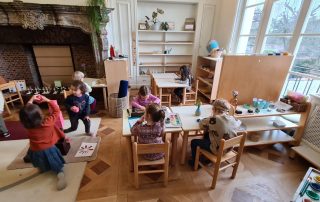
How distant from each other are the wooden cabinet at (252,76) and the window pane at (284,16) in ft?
2.89

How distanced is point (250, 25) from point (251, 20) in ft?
0.32

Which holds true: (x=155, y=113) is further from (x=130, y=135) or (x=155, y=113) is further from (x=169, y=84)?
(x=169, y=84)

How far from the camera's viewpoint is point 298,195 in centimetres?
120

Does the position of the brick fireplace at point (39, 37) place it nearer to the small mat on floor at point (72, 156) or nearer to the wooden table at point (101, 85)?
the wooden table at point (101, 85)

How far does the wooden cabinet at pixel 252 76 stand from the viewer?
210 centimetres

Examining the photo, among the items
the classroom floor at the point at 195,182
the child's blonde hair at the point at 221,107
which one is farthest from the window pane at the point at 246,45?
the child's blonde hair at the point at 221,107

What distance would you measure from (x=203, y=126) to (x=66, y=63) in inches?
143

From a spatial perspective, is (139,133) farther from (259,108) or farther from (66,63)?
(66,63)

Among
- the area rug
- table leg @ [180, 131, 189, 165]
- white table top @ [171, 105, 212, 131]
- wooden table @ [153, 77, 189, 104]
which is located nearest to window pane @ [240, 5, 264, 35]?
wooden table @ [153, 77, 189, 104]

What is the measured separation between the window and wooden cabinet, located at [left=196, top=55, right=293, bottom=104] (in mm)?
1355

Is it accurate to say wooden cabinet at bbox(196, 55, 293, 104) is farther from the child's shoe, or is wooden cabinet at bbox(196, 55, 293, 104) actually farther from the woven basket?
the child's shoe

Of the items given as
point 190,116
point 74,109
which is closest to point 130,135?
point 190,116

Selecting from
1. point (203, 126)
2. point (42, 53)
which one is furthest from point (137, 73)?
point (203, 126)

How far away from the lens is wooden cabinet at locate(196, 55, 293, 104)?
2102 millimetres
